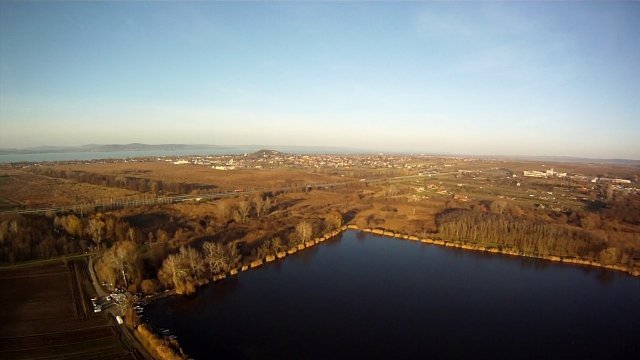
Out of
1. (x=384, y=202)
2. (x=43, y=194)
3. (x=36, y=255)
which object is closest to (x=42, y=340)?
(x=36, y=255)

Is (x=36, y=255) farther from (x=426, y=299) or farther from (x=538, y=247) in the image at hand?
(x=538, y=247)

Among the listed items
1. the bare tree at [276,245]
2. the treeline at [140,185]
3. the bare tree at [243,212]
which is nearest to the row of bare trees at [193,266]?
the bare tree at [276,245]

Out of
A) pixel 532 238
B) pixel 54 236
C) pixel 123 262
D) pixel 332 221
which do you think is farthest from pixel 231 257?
pixel 532 238

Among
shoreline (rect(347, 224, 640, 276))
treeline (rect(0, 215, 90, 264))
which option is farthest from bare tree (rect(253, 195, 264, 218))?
treeline (rect(0, 215, 90, 264))

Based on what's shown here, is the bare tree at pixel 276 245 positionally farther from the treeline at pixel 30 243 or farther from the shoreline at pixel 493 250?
the treeline at pixel 30 243

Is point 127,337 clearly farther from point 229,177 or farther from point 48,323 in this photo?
point 229,177

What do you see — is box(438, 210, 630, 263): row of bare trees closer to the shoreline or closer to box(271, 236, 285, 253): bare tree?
the shoreline
